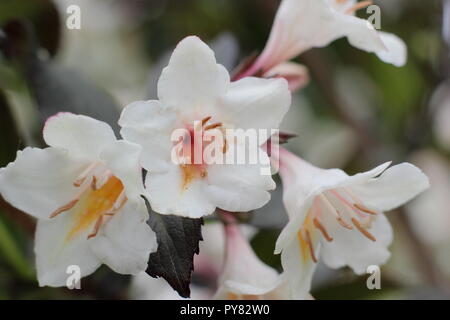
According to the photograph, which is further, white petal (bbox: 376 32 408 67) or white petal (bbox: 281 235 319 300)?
white petal (bbox: 376 32 408 67)

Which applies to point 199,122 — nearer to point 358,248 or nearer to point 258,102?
point 258,102

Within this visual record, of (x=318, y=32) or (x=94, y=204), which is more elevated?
(x=318, y=32)

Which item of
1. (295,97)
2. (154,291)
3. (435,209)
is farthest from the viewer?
(435,209)

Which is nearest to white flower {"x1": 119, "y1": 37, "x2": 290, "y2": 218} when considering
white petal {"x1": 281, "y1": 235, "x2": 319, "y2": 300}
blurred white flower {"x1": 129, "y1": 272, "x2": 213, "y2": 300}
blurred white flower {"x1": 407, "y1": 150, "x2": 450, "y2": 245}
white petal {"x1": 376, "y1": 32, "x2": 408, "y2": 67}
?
white petal {"x1": 281, "y1": 235, "x2": 319, "y2": 300}

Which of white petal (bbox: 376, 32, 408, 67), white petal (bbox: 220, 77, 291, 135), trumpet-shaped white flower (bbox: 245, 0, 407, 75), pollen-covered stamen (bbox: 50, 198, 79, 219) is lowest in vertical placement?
pollen-covered stamen (bbox: 50, 198, 79, 219)

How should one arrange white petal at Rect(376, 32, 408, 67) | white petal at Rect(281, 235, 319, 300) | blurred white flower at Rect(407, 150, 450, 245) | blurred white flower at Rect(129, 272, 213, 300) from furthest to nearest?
1. blurred white flower at Rect(407, 150, 450, 245)
2. blurred white flower at Rect(129, 272, 213, 300)
3. white petal at Rect(376, 32, 408, 67)
4. white petal at Rect(281, 235, 319, 300)

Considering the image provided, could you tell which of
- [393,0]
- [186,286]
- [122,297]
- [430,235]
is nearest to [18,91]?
[122,297]

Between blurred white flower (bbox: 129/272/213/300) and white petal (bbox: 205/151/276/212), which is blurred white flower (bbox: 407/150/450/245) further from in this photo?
white petal (bbox: 205/151/276/212)

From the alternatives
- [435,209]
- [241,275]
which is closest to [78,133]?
[241,275]
